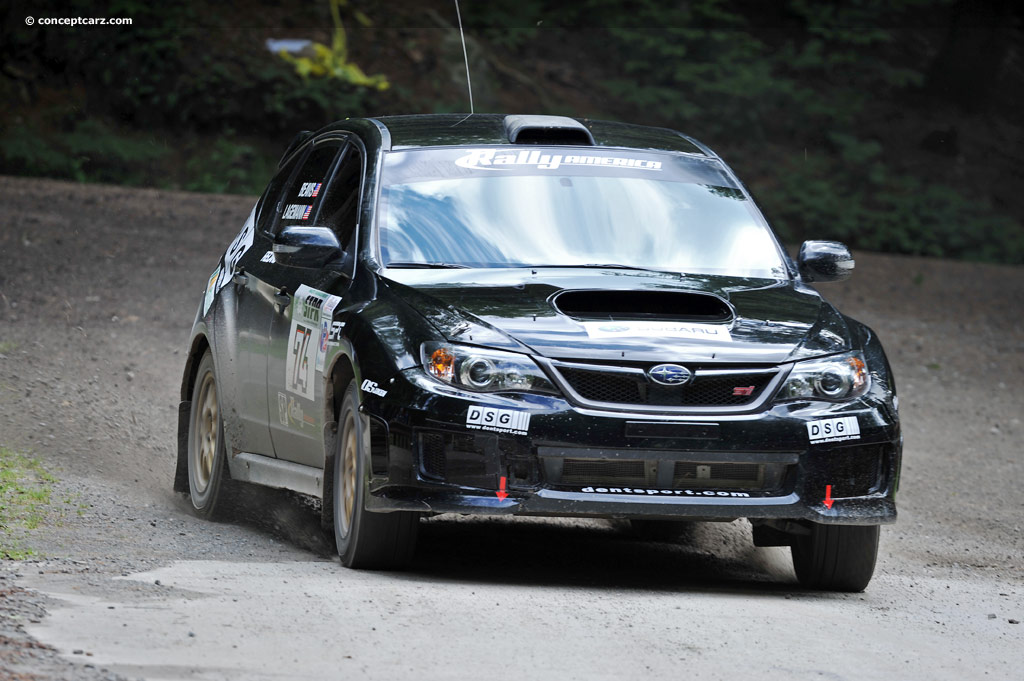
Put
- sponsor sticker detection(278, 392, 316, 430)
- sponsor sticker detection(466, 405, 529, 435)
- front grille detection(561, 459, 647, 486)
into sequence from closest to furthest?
sponsor sticker detection(466, 405, 529, 435) < front grille detection(561, 459, 647, 486) < sponsor sticker detection(278, 392, 316, 430)

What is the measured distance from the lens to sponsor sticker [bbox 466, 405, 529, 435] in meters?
6.07

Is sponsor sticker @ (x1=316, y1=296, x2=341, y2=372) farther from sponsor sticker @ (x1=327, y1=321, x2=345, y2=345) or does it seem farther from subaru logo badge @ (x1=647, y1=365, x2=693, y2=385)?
subaru logo badge @ (x1=647, y1=365, x2=693, y2=385)

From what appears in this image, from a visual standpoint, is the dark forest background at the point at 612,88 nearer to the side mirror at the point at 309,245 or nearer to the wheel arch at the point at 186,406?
the wheel arch at the point at 186,406

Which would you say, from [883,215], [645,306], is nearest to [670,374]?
[645,306]

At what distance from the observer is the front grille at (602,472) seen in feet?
20.3

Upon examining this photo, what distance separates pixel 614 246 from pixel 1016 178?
72.9 feet

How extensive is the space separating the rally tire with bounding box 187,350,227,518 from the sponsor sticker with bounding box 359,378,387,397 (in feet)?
7.08

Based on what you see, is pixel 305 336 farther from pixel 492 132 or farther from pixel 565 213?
pixel 492 132

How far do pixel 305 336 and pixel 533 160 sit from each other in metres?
1.23

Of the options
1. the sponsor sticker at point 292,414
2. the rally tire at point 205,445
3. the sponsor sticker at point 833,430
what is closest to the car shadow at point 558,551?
the rally tire at point 205,445

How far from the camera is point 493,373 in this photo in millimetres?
6109

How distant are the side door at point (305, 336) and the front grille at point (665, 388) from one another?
118 cm

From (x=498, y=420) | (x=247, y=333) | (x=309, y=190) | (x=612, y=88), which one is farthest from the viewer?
(x=612, y=88)

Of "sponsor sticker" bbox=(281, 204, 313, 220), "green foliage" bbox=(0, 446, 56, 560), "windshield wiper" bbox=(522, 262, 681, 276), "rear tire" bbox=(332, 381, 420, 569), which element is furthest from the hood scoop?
"green foliage" bbox=(0, 446, 56, 560)
